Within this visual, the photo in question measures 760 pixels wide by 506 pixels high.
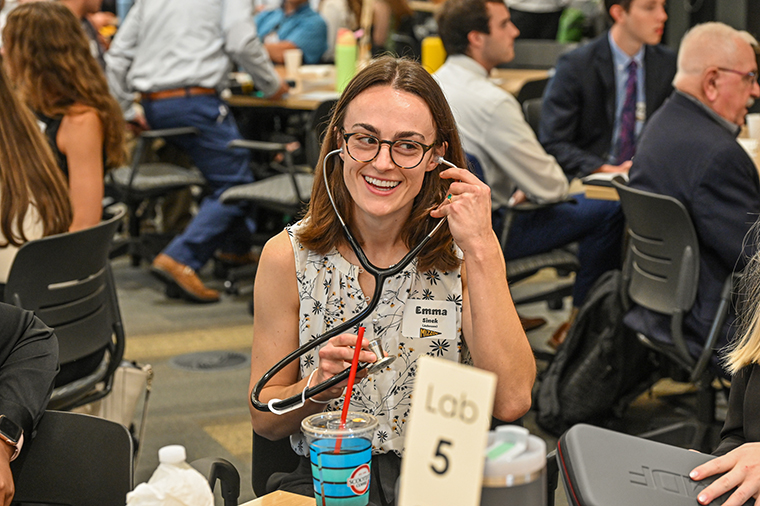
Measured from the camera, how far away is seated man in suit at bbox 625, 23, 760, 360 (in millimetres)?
2490

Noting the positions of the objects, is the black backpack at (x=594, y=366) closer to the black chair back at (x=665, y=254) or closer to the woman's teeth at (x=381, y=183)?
the black chair back at (x=665, y=254)

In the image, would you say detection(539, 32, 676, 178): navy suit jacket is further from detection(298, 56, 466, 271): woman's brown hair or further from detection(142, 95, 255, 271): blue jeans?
detection(298, 56, 466, 271): woman's brown hair

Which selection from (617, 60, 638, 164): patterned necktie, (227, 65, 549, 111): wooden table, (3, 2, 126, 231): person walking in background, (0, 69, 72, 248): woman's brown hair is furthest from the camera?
(227, 65, 549, 111): wooden table

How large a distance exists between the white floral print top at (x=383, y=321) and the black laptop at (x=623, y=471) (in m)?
0.42

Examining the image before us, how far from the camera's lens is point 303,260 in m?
1.64

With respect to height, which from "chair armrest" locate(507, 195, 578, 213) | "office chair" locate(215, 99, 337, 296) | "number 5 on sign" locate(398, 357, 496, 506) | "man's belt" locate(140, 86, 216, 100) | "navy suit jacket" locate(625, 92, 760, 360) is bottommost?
"office chair" locate(215, 99, 337, 296)

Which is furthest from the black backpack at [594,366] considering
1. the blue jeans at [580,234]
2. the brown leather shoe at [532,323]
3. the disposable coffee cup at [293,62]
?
the disposable coffee cup at [293,62]

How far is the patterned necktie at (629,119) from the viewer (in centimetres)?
398

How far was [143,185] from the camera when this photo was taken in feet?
15.8

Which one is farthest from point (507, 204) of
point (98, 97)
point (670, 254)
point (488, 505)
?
point (488, 505)

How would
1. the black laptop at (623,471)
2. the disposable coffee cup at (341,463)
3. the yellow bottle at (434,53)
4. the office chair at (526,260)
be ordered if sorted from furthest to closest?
the yellow bottle at (434,53) → the office chair at (526,260) → the black laptop at (623,471) → the disposable coffee cup at (341,463)

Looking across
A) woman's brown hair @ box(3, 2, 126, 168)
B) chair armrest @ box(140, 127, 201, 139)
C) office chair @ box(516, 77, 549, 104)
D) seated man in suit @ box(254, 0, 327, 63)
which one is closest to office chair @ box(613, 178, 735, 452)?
woman's brown hair @ box(3, 2, 126, 168)

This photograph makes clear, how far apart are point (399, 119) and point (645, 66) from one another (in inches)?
111

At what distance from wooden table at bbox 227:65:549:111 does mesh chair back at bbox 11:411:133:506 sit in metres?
3.74
